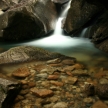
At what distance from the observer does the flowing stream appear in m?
6.73

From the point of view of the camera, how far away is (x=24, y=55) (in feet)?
22.0

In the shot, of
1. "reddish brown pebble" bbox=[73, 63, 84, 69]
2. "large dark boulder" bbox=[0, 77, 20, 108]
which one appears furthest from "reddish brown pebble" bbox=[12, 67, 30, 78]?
"reddish brown pebble" bbox=[73, 63, 84, 69]

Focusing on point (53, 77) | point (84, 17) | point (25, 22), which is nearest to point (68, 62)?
point (53, 77)

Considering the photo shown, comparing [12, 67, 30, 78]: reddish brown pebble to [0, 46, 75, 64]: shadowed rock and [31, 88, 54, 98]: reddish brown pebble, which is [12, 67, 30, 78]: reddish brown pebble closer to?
[0, 46, 75, 64]: shadowed rock

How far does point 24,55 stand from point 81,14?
4855 millimetres

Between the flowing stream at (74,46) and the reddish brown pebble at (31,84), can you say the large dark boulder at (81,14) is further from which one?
the reddish brown pebble at (31,84)

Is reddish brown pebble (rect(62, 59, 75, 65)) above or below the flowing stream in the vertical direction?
above

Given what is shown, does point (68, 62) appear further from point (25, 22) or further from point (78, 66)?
point (25, 22)

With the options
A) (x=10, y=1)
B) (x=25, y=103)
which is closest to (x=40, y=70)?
(x=25, y=103)

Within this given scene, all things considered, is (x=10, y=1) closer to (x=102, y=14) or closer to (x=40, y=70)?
(x=102, y=14)

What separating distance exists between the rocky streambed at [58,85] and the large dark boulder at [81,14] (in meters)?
4.26

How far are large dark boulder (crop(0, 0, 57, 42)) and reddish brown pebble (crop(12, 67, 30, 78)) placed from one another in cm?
423

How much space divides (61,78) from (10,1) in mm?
12230

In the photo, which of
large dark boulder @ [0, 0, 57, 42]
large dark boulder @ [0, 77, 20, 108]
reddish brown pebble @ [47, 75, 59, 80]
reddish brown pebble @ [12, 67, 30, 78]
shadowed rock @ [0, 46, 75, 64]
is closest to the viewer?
large dark boulder @ [0, 77, 20, 108]
